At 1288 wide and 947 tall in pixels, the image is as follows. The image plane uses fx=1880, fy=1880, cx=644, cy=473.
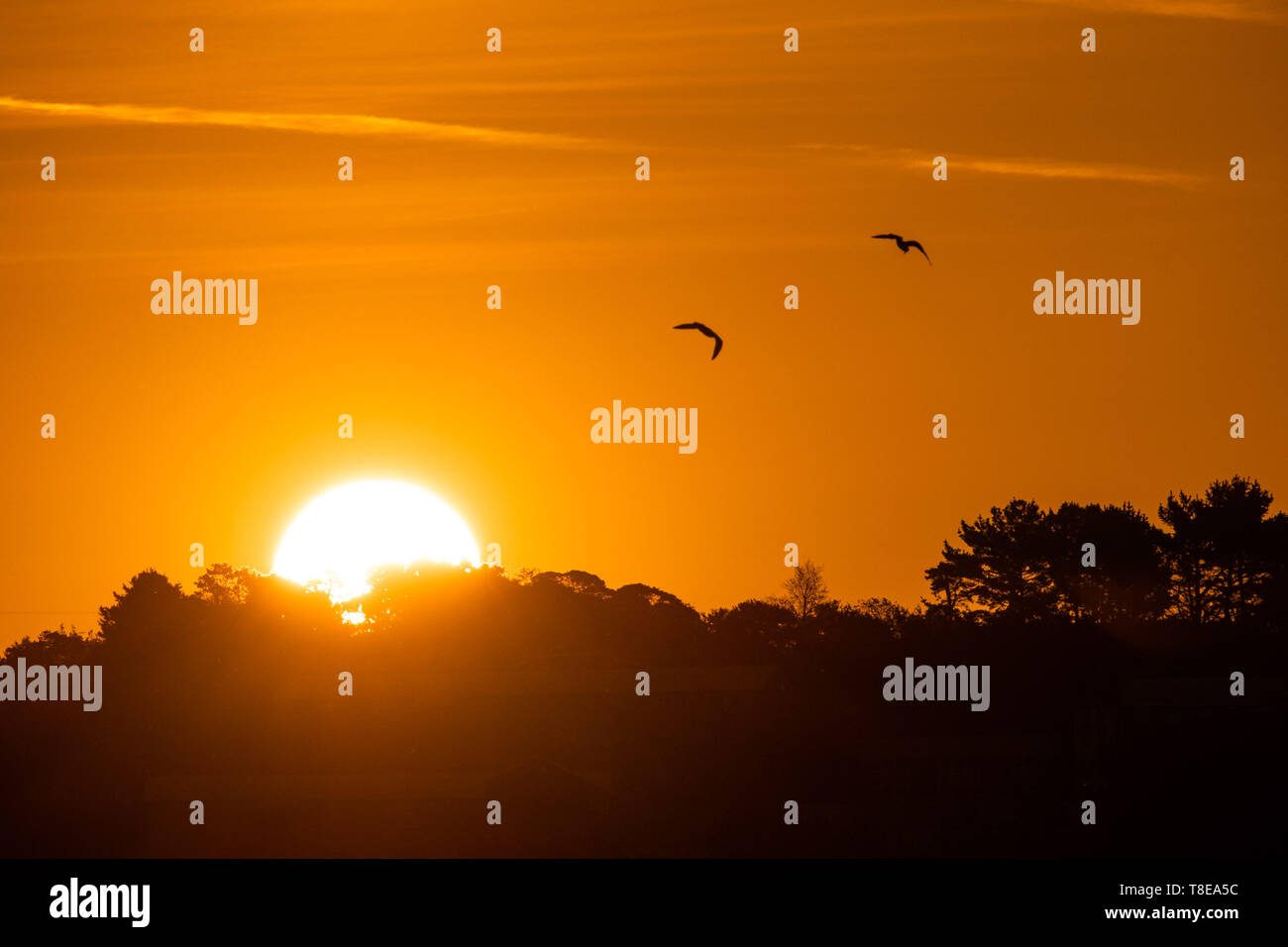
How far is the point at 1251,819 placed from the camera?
59344 millimetres

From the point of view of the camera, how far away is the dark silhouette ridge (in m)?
60.2

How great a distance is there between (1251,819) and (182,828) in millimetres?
34214

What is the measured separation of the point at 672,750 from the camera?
69.4 m

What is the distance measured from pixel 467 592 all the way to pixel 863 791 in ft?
176

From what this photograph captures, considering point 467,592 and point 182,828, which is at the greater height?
point 467,592

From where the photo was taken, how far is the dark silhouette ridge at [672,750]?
60250 mm

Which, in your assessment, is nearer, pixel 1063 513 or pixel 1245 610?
pixel 1245 610
